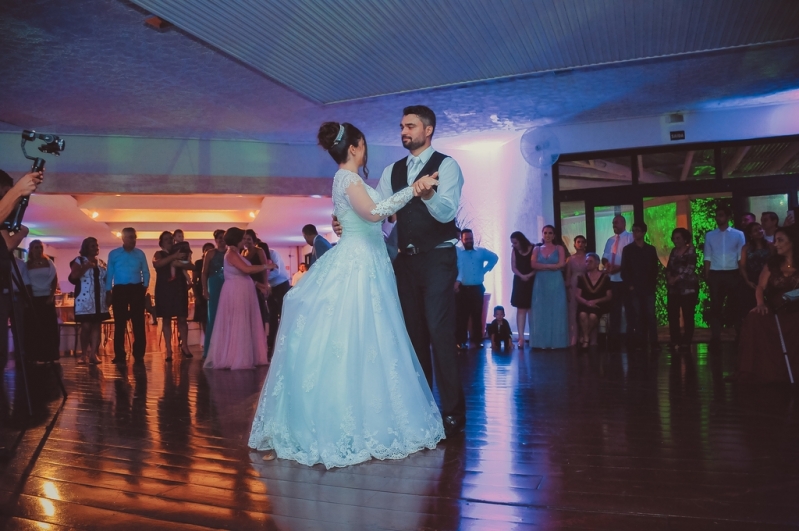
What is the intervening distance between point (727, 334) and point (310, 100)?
6.32 m

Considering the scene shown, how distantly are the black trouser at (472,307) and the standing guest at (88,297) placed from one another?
4.46 meters

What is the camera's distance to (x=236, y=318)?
287 inches

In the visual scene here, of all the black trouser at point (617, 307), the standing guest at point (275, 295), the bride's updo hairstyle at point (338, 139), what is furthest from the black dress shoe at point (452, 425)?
the standing guest at point (275, 295)

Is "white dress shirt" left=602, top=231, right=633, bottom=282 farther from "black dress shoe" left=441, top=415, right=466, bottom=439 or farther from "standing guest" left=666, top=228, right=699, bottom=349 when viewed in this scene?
"black dress shoe" left=441, top=415, right=466, bottom=439

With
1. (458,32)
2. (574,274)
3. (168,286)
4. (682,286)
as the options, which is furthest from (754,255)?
(168,286)

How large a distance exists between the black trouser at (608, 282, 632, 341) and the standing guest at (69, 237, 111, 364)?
6.14 meters

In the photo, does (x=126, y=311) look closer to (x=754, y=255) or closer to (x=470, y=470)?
(x=470, y=470)

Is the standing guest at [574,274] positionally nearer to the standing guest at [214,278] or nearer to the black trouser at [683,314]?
the black trouser at [683,314]

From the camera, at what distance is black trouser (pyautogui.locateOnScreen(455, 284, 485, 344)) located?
9070mm

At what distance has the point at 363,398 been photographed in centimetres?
294

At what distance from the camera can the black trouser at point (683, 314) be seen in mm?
7853

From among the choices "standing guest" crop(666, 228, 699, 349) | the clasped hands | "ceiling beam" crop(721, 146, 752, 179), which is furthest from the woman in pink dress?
"ceiling beam" crop(721, 146, 752, 179)

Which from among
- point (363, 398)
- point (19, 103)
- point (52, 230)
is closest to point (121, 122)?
point (19, 103)

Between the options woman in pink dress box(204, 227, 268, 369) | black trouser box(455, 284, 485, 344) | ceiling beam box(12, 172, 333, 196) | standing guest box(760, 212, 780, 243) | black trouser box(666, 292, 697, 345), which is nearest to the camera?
woman in pink dress box(204, 227, 268, 369)
